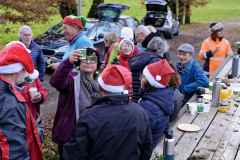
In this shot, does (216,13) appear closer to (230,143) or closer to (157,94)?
(230,143)

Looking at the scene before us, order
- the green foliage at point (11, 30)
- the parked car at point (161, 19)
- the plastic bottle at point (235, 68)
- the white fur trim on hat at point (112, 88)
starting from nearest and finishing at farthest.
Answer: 1. the white fur trim on hat at point (112, 88)
2. the plastic bottle at point (235, 68)
3. the green foliage at point (11, 30)
4. the parked car at point (161, 19)

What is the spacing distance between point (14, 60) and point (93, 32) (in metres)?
11.3

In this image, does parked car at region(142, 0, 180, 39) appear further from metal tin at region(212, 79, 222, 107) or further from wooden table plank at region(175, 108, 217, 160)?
wooden table plank at region(175, 108, 217, 160)

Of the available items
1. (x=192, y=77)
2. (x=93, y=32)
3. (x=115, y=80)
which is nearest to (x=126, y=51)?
(x=192, y=77)

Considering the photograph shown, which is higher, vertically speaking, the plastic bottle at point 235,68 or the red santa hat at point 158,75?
the red santa hat at point 158,75

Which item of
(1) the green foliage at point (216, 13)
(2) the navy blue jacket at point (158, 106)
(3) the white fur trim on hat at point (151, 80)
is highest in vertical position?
(3) the white fur trim on hat at point (151, 80)

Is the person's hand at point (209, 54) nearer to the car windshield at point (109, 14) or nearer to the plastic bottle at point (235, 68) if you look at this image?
the plastic bottle at point (235, 68)

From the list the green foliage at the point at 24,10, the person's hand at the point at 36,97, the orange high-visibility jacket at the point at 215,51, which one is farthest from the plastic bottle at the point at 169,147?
the green foliage at the point at 24,10

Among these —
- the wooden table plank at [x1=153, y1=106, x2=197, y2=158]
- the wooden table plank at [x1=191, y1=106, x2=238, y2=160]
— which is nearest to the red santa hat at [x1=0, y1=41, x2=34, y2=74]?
the wooden table plank at [x1=153, y1=106, x2=197, y2=158]

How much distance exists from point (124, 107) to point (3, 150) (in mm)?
896

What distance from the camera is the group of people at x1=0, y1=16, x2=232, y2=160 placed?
333cm

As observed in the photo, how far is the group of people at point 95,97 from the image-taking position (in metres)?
3.33

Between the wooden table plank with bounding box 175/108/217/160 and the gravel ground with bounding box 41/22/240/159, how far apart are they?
1983 millimetres

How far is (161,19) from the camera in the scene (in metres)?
22.3
